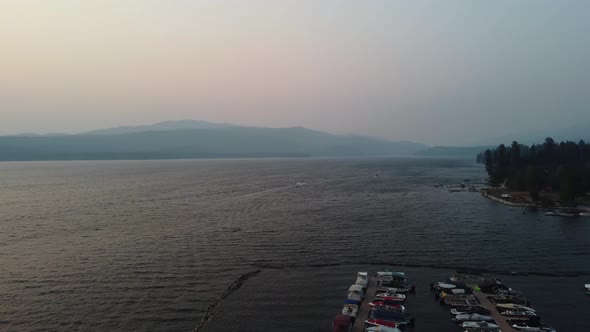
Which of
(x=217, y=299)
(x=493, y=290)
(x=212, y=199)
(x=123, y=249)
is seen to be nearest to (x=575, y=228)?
(x=493, y=290)

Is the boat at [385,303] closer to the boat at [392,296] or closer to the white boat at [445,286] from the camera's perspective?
the boat at [392,296]

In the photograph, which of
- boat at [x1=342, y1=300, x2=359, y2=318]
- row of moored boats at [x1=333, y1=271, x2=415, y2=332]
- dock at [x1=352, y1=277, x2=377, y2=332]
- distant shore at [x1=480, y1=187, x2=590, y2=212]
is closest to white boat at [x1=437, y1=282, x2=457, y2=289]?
row of moored boats at [x1=333, y1=271, x2=415, y2=332]

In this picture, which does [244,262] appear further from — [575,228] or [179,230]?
Answer: [575,228]

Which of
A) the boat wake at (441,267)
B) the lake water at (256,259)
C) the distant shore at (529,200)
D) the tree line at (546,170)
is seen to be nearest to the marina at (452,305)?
the lake water at (256,259)

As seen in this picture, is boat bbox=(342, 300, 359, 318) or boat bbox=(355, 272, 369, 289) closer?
boat bbox=(342, 300, 359, 318)

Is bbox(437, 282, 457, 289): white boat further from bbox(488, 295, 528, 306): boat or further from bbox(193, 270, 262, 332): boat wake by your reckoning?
bbox(193, 270, 262, 332): boat wake

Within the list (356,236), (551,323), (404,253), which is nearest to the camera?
(551,323)
